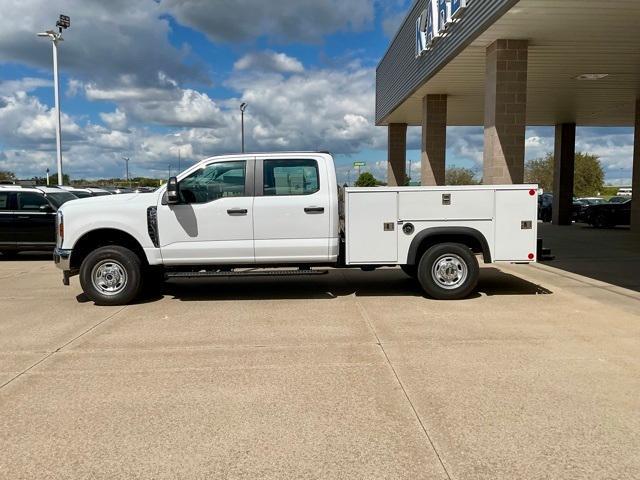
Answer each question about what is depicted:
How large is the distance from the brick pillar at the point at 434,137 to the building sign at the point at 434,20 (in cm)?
308

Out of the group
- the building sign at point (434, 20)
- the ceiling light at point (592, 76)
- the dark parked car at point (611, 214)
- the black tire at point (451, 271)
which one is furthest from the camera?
the dark parked car at point (611, 214)

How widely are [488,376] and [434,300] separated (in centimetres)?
343

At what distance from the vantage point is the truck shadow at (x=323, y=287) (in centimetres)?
887

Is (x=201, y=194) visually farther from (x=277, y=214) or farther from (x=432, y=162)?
(x=432, y=162)

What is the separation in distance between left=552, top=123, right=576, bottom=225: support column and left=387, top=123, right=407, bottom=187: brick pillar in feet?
23.0

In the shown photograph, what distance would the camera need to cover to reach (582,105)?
21172 mm

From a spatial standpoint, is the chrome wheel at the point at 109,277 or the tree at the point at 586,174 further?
the tree at the point at 586,174

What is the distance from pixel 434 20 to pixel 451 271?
8.06 meters

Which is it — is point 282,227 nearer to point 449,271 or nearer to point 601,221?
point 449,271

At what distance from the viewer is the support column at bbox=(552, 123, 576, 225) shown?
84.7 ft

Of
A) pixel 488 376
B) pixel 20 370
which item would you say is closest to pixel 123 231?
pixel 20 370

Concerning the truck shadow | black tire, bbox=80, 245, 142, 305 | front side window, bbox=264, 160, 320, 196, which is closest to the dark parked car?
the truck shadow

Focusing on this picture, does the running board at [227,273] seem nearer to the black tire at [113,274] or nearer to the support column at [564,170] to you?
the black tire at [113,274]

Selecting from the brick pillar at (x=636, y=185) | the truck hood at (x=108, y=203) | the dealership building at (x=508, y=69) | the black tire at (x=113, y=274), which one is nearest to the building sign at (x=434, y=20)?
the dealership building at (x=508, y=69)
